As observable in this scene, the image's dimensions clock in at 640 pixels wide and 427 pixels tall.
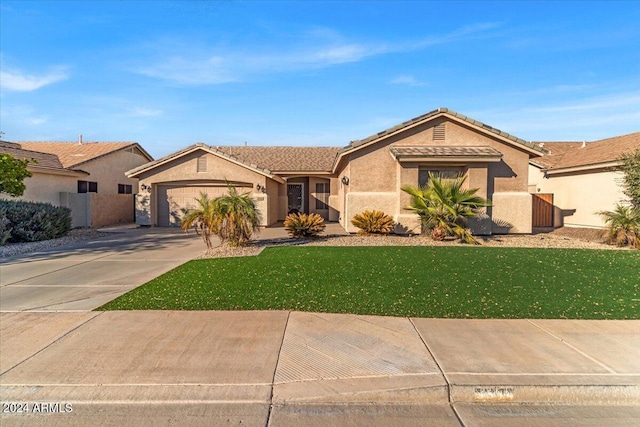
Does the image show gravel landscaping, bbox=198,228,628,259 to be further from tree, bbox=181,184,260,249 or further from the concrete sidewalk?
the concrete sidewalk

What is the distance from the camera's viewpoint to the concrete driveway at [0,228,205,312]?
253 inches

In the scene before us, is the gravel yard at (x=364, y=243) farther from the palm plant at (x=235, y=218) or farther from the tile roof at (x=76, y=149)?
the tile roof at (x=76, y=149)

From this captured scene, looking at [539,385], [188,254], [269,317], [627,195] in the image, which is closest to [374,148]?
[188,254]

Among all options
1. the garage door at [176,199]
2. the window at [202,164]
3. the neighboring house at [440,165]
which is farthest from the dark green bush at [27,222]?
the neighboring house at [440,165]

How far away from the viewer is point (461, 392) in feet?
11.7

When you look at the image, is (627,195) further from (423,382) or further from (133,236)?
(133,236)

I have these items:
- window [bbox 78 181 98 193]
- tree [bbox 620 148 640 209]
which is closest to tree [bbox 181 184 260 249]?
window [bbox 78 181 98 193]

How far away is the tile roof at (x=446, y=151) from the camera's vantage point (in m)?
14.6

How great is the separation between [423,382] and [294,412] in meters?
1.30

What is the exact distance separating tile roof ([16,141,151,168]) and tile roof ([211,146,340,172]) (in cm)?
675

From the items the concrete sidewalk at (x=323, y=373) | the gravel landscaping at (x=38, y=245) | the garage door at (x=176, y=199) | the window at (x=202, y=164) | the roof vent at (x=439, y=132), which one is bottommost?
the concrete sidewalk at (x=323, y=373)

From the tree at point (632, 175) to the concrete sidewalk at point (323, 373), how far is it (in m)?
12.6

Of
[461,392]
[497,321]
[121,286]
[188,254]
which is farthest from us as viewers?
[188,254]

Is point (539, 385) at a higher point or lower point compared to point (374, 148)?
lower
